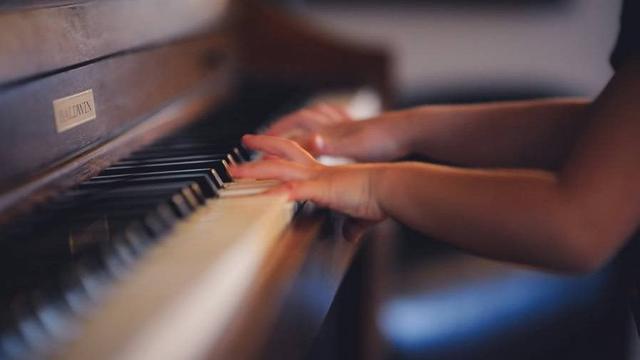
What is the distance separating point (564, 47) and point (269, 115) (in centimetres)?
161

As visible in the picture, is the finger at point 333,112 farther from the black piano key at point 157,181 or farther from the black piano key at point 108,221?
the black piano key at point 157,181

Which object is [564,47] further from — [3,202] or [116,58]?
[3,202]

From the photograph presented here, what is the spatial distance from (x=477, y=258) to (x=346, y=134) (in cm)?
54

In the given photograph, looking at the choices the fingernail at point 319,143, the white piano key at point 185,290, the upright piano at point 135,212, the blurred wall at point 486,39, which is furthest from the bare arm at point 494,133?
the blurred wall at point 486,39

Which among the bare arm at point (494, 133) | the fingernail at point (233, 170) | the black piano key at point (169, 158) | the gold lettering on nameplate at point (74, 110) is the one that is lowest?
the bare arm at point (494, 133)

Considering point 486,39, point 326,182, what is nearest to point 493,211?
point 326,182

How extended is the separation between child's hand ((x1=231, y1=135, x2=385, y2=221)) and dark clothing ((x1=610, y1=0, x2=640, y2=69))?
0.27 metres

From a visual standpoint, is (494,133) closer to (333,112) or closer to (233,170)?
(333,112)

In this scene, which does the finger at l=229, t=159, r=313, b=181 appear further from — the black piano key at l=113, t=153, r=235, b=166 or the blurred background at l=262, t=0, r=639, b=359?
the blurred background at l=262, t=0, r=639, b=359

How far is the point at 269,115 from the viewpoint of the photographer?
1128 mm

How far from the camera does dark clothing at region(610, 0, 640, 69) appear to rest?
2.64ft

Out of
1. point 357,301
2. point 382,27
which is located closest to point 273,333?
point 357,301

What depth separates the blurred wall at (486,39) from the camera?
2465mm

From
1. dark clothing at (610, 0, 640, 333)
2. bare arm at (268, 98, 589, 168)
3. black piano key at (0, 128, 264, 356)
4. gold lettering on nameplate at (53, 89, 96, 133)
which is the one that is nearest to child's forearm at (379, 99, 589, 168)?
bare arm at (268, 98, 589, 168)
